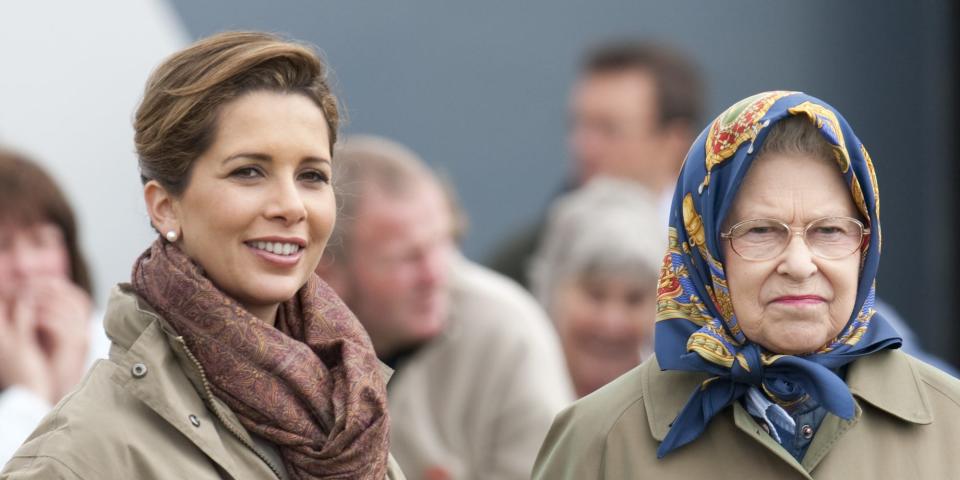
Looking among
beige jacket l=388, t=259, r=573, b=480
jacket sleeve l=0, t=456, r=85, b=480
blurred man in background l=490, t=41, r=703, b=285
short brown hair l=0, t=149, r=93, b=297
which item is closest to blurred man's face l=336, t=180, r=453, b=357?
beige jacket l=388, t=259, r=573, b=480

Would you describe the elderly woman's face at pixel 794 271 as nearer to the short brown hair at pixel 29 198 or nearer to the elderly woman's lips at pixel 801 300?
the elderly woman's lips at pixel 801 300

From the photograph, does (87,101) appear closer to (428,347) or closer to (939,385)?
(428,347)

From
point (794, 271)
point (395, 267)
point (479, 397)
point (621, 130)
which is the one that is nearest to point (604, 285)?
point (479, 397)

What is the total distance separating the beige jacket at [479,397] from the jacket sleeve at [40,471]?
8.82 ft

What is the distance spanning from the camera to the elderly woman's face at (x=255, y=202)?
3719mm

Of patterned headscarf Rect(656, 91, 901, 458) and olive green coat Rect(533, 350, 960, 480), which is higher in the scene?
patterned headscarf Rect(656, 91, 901, 458)

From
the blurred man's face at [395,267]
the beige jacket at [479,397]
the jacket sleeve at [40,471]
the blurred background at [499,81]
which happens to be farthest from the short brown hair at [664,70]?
the jacket sleeve at [40,471]

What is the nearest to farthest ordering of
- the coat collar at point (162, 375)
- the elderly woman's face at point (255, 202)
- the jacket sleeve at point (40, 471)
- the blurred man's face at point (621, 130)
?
1. the jacket sleeve at point (40, 471)
2. the coat collar at point (162, 375)
3. the elderly woman's face at point (255, 202)
4. the blurred man's face at point (621, 130)

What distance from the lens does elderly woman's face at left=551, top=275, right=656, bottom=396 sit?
6.38 meters

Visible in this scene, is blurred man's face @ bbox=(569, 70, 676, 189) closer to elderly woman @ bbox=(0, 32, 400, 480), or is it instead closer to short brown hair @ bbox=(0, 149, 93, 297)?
short brown hair @ bbox=(0, 149, 93, 297)

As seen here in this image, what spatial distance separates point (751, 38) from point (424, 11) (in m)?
2.02

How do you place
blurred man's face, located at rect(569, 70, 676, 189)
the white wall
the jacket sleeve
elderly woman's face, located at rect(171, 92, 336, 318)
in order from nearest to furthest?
1. the jacket sleeve
2. elderly woman's face, located at rect(171, 92, 336, 318)
3. the white wall
4. blurred man's face, located at rect(569, 70, 676, 189)

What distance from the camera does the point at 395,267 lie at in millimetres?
6184

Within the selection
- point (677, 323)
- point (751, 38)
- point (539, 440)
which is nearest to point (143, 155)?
point (677, 323)
